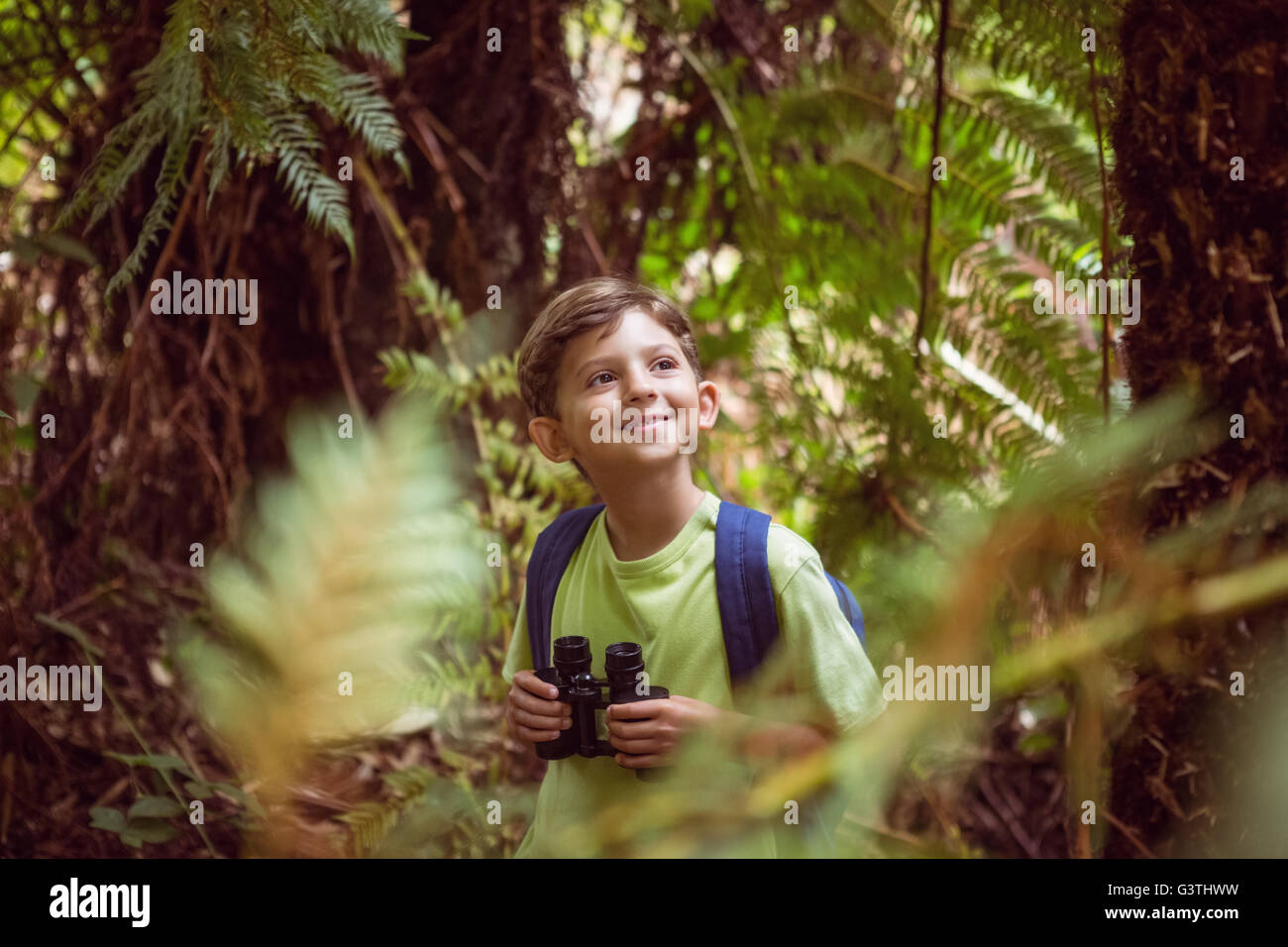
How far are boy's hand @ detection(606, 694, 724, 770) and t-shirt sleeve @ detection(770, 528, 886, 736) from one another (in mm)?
98

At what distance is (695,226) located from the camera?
86.8 inches

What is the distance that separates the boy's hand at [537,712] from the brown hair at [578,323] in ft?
1.02

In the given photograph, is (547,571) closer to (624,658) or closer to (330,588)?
(624,658)

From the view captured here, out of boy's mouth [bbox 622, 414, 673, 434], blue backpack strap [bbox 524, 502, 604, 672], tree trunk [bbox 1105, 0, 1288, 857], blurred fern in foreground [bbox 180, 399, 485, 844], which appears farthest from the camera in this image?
blue backpack strap [bbox 524, 502, 604, 672]

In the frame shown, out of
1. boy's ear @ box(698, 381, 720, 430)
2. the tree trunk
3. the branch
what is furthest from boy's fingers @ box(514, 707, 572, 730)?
the branch

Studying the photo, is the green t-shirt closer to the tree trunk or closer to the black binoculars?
the black binoculars

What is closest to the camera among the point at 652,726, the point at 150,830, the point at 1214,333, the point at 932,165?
the point at 1214,333

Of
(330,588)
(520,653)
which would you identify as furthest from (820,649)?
(330,588)

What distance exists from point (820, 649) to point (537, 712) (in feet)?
0.97

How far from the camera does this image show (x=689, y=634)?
1.01 metres

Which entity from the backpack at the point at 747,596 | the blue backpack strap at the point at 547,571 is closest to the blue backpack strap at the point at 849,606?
the backpack at the point at 747,596

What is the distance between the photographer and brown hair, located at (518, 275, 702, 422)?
1.07 meters

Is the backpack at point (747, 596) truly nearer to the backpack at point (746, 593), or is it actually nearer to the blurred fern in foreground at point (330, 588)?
the backpack at point (746, 593)
